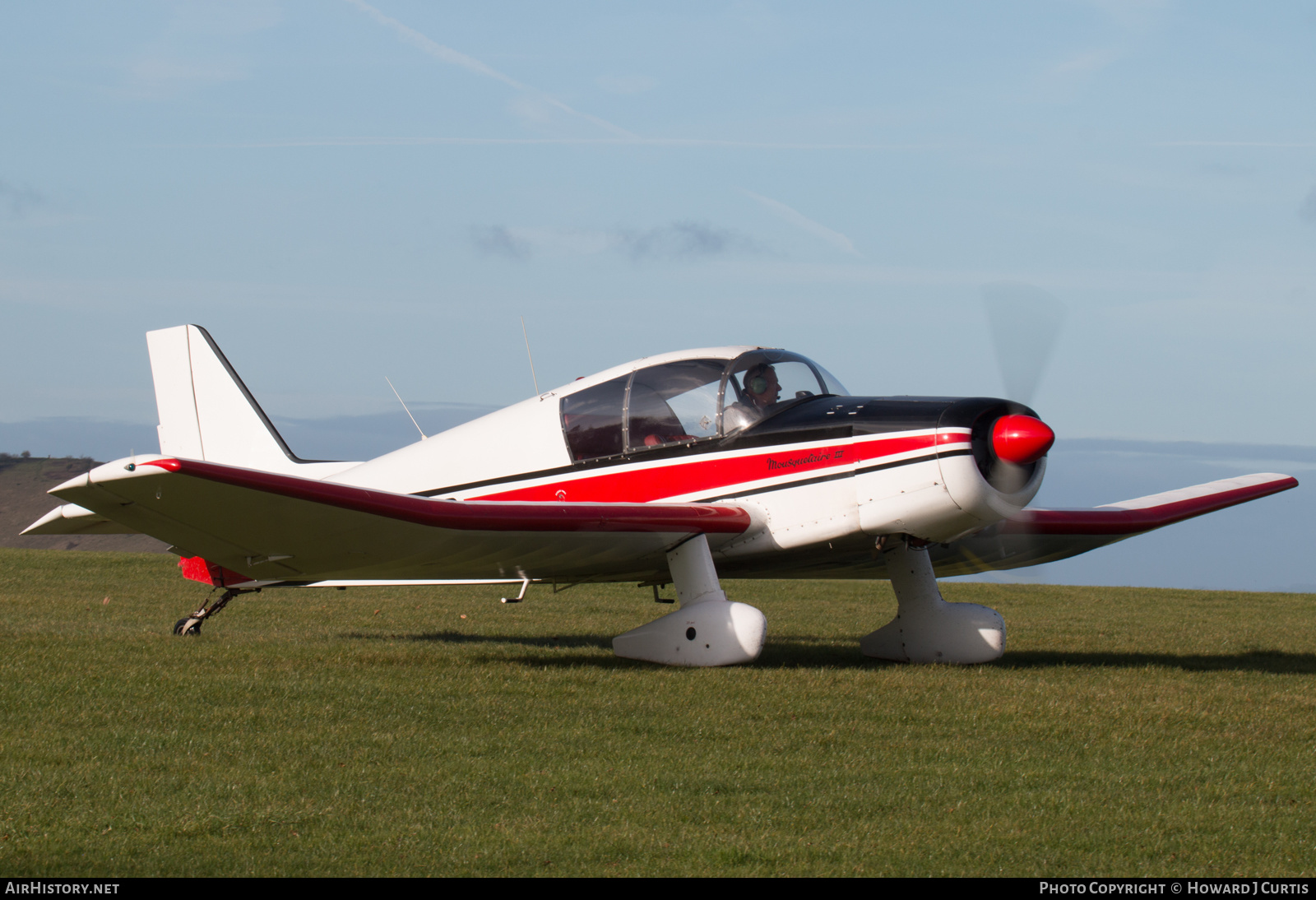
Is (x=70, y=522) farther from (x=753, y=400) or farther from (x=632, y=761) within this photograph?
(x=632, y=761)

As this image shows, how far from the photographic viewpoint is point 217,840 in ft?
15.2

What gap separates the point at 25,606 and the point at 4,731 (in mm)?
10588

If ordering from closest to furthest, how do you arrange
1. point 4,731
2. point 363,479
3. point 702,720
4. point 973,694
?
point 4,731, point 702,720, point 973,694, point 363,479

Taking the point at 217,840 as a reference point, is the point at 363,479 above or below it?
above

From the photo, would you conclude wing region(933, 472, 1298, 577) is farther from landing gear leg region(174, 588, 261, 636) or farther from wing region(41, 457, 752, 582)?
landing gear leg region(174, 588, 261, 636)

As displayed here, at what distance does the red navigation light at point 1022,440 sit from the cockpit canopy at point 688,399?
2063mm

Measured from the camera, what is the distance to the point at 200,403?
14438mm

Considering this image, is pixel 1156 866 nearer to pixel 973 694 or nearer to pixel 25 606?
pixel 973 694

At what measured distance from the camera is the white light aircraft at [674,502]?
9164mm

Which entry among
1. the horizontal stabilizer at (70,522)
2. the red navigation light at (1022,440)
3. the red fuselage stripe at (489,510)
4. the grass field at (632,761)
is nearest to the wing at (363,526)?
the red fuselage stripe at (489,510)

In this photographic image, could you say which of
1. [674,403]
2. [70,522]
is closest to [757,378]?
[674,403]

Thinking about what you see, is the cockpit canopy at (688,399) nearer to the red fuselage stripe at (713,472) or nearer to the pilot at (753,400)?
the pilot at (753,400)

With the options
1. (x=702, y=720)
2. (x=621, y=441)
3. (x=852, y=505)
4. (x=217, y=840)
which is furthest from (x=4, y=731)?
(x=852, y=505)

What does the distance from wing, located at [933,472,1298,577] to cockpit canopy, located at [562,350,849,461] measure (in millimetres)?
2793
